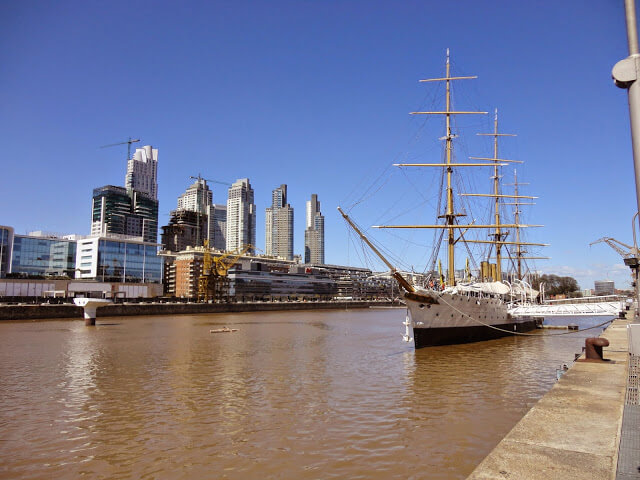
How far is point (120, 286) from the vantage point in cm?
13188

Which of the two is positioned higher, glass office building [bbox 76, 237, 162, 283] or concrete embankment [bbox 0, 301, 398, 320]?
glass office building [bbox 76, 237, 162, 283]

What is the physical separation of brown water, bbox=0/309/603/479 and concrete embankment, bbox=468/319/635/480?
2423 millimetres

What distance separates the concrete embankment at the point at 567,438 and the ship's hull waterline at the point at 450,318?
72.2ft

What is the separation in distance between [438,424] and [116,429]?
983cm

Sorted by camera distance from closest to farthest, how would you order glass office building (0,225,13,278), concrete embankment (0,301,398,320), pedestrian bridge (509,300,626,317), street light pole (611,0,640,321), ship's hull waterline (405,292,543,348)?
street light pole (611,0,640,321) < ship's hull waterline (405,292,543,348) < pedestrian bridge (509,300,626,317) < concrete embankment (0,301,398,320) < glass office building (0,225,13,278)

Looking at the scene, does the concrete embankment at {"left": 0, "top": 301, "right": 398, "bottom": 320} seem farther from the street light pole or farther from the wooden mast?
the street light pole

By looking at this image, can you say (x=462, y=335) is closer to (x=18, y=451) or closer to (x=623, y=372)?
(x=623, y=372)

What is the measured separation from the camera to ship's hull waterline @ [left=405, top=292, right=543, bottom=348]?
34.8m

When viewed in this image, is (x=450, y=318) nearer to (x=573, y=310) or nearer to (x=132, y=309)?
(x=573, y=310)

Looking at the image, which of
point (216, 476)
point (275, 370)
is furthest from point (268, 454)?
point (275, 370)

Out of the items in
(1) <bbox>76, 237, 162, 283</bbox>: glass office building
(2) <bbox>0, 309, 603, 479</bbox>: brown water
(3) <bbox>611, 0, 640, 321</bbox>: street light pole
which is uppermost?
(1) <bbox>76, 237, 162, 283</bbox>: glass office building

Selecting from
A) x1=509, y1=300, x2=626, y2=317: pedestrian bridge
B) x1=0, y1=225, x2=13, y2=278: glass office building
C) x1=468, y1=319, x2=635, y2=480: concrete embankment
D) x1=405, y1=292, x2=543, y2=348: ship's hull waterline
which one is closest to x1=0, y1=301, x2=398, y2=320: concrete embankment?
x1=0, y1=225, x2=13, y2=278: glass office building

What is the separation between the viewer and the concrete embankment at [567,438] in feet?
21.8

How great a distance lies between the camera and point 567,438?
8.14 m
